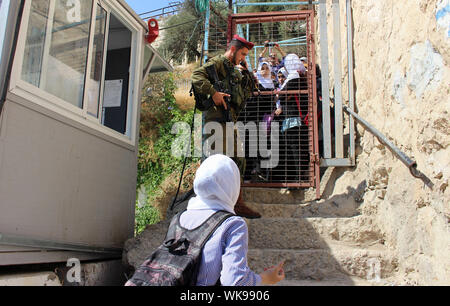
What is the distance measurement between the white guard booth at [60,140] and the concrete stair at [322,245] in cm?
148

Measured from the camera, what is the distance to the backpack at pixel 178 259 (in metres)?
1.55

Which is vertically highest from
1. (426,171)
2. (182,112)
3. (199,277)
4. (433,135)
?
(182,112)

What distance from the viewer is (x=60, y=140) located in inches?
121

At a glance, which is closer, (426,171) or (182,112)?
(426,171)

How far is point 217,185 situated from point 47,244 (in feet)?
5.87

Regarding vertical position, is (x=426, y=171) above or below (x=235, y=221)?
above

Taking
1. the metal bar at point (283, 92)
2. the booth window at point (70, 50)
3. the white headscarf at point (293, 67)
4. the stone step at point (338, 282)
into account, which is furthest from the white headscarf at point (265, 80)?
the stone step at point (338, 282)

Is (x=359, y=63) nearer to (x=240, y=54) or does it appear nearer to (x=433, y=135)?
(x=240, y=54)

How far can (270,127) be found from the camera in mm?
5074

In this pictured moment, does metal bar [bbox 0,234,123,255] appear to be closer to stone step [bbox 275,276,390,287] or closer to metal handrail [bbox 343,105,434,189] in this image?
stone step [bbox 275,276,390,287]

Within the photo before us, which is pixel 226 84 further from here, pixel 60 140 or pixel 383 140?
pixel 60 140

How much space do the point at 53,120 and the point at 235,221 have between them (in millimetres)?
1993
